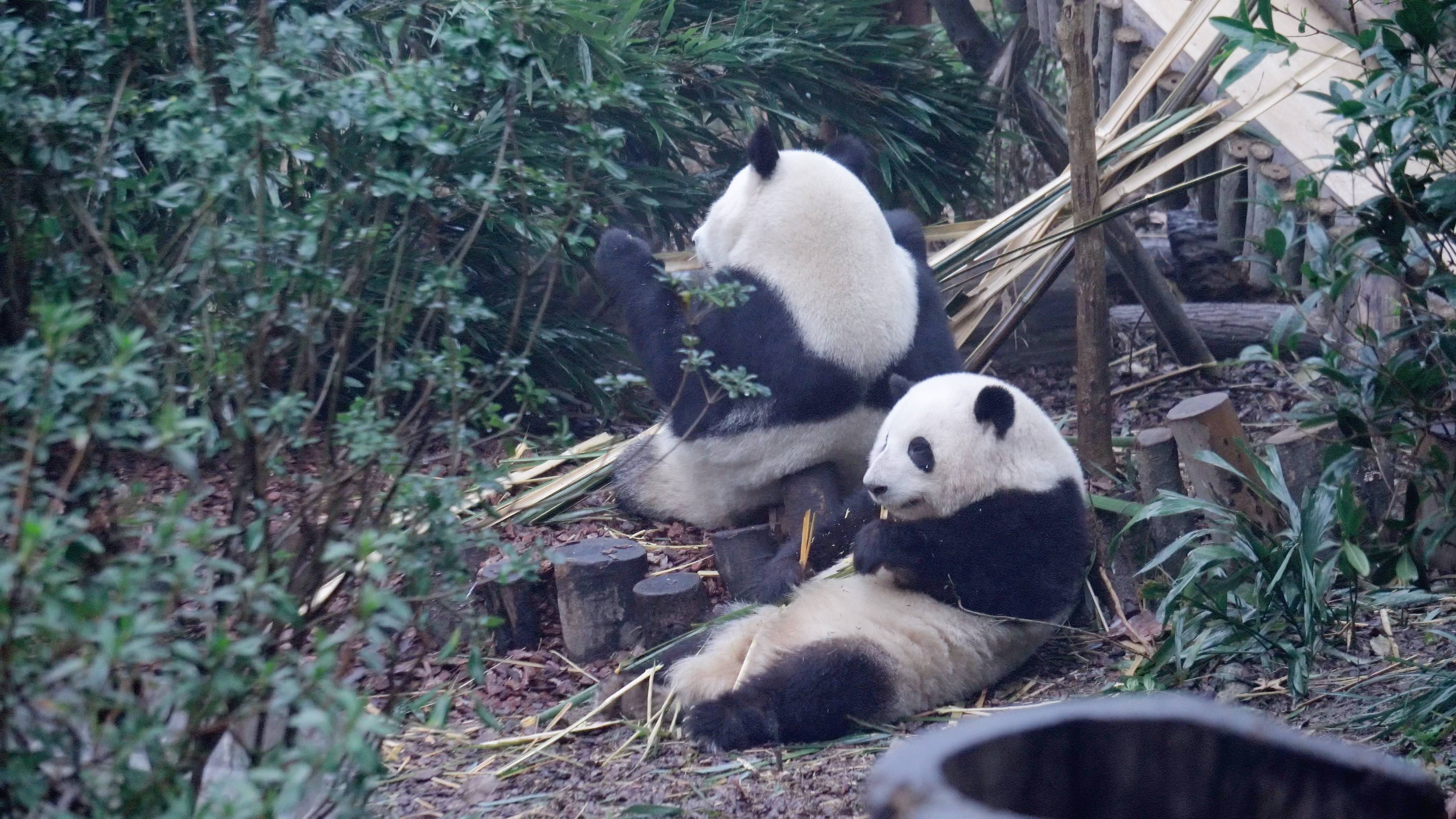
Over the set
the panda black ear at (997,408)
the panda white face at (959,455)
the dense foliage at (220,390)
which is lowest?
the panda white face at (959,455)

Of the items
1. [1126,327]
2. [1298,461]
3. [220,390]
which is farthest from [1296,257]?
[220,390]

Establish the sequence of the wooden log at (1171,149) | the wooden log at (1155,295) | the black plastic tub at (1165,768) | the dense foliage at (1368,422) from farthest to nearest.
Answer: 1. the wooden log at (1155,295)
2. the wooden log at (1171,149)
3. the dense foliage at (1368,422)
4. the black plastic tub at (1165,768)

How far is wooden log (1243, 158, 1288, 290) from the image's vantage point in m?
2.94

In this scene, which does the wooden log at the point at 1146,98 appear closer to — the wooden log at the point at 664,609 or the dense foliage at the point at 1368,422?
the dense foliage at the point at 1368,422

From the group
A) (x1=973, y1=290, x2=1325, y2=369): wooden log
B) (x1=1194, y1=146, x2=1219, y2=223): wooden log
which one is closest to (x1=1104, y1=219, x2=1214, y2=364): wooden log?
(x1=973, y1=290, x2=1325, y2=369): wooden log

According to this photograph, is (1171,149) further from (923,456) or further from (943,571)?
(943,571)

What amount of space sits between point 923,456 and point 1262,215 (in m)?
3.27

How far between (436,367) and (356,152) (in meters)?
2.70

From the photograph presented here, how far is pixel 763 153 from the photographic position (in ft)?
13.3

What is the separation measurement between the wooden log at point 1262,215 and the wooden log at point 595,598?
208 centimetres

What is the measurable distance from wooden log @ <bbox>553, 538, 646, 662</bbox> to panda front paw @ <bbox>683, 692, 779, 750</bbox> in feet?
2.12

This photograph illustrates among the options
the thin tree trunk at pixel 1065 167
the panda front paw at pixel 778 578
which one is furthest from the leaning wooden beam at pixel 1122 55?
the panda front paw at pixel 778 578

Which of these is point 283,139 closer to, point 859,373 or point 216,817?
point 216,817

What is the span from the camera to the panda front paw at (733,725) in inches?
127
